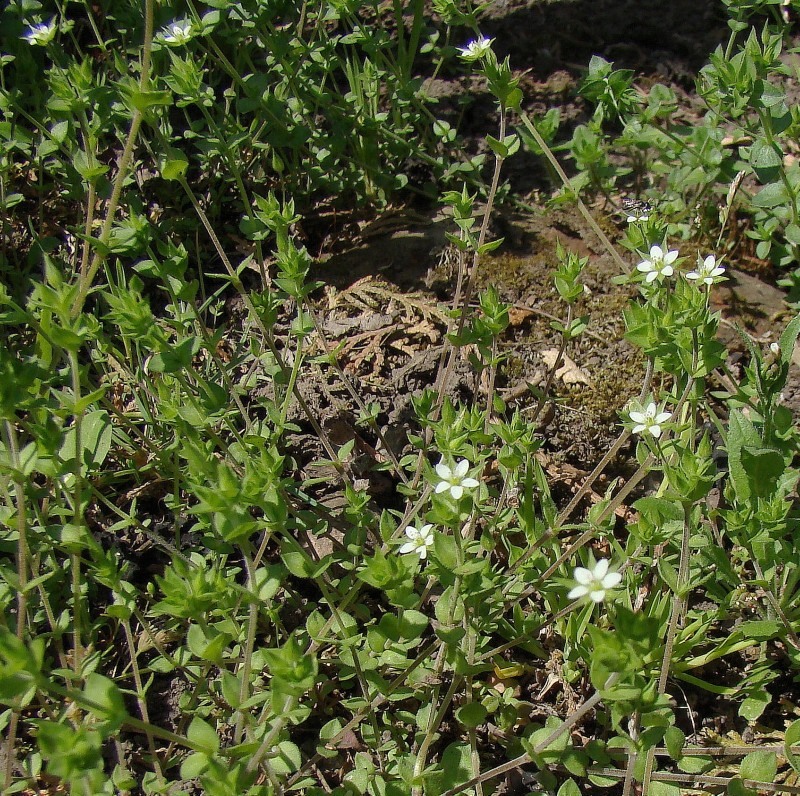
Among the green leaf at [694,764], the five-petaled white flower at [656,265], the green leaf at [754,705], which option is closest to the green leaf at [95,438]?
the five-petaled white flower at [656,265]

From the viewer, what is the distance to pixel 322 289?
3.94 meters

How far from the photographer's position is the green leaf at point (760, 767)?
1.95 meters

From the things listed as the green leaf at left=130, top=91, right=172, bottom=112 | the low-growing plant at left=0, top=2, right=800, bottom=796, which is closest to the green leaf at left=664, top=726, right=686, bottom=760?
the low-growing plant at left=0, top=2, right=800, bottom=796

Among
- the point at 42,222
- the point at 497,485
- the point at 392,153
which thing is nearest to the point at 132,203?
the point at 42,222

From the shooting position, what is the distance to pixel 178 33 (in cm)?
307

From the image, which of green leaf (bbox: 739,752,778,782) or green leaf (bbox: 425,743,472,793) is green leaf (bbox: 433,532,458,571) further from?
green leaf (bbox: 739,752,778,782)

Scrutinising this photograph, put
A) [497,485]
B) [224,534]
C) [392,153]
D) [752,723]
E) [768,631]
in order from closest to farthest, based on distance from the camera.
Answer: [224,534], [768,631], [752,723], [497,485], [392,153]

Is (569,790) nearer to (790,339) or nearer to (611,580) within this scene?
(611,580)

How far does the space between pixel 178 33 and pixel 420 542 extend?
2194mm

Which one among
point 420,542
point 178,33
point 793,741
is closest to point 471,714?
point 420,542

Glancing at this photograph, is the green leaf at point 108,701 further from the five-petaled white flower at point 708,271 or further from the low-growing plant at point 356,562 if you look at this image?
the five-petaled white flower at point 708,271

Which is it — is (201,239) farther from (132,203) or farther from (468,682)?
(468,682)

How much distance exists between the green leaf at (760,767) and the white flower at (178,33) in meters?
2.86

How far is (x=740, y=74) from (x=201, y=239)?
258cm
